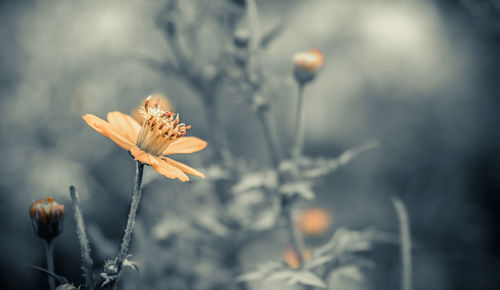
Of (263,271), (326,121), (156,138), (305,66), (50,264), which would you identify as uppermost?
(326,121)

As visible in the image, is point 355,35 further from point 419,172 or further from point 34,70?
point 34,70

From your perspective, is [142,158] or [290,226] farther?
[290,226]

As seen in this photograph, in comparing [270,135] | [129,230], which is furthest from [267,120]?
[129,230]

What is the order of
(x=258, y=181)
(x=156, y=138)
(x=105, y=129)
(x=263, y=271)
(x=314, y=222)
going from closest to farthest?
(x=105, y=129)
(x=156, y=138)
(x=263, y=271)
(x=258, y=181)
(x=314, y=222)

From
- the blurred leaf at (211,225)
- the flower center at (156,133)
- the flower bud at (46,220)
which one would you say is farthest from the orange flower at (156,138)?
the blurred leaf at (211,225)

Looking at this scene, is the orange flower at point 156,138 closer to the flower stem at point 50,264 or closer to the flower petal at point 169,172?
the flower petal at point 169,172

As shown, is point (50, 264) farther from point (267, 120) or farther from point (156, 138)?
point (267, 120)
